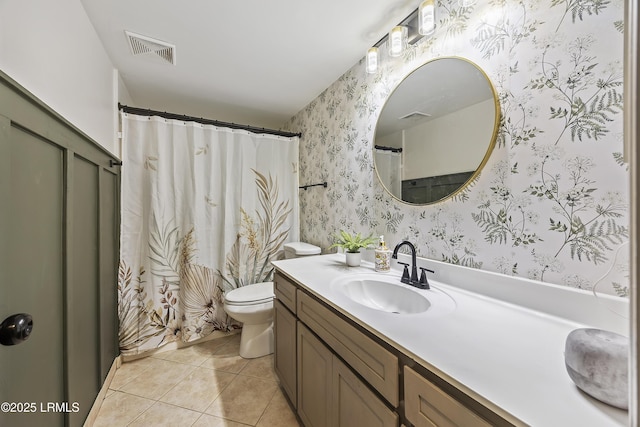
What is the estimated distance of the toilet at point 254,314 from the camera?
1.80 metres

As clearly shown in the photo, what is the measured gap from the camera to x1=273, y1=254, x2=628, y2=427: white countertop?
0.45 m

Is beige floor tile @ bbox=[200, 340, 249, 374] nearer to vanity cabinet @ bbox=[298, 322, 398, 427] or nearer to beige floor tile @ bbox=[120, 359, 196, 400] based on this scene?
beige floor tile @ bbox=[120, 359, 196, 400]

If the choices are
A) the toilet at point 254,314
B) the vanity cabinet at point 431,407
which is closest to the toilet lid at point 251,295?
the toilet at point 254,314

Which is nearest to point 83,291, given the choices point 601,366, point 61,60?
point 61,60

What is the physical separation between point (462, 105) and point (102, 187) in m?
1.97

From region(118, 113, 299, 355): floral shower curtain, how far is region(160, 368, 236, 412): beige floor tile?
0.40 m

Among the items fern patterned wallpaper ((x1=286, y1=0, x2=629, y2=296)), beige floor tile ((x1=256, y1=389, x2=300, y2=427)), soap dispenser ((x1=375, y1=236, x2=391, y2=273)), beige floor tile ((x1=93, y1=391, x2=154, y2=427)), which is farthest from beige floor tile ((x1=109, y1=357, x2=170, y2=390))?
fern patterned wallpaper ((x1=286, y1=0, x2=629, y2=296))

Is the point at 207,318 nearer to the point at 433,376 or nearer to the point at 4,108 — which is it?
the point at 4,108

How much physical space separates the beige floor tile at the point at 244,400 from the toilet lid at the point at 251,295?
498mm

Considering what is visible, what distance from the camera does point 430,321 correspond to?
769 millimetres

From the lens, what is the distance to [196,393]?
1.54 meters

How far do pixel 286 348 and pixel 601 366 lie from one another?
49.2 inches

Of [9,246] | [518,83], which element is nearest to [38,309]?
[9,246]

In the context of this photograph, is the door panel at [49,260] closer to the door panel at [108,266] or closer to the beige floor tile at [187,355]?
the door panel at [108,266]
